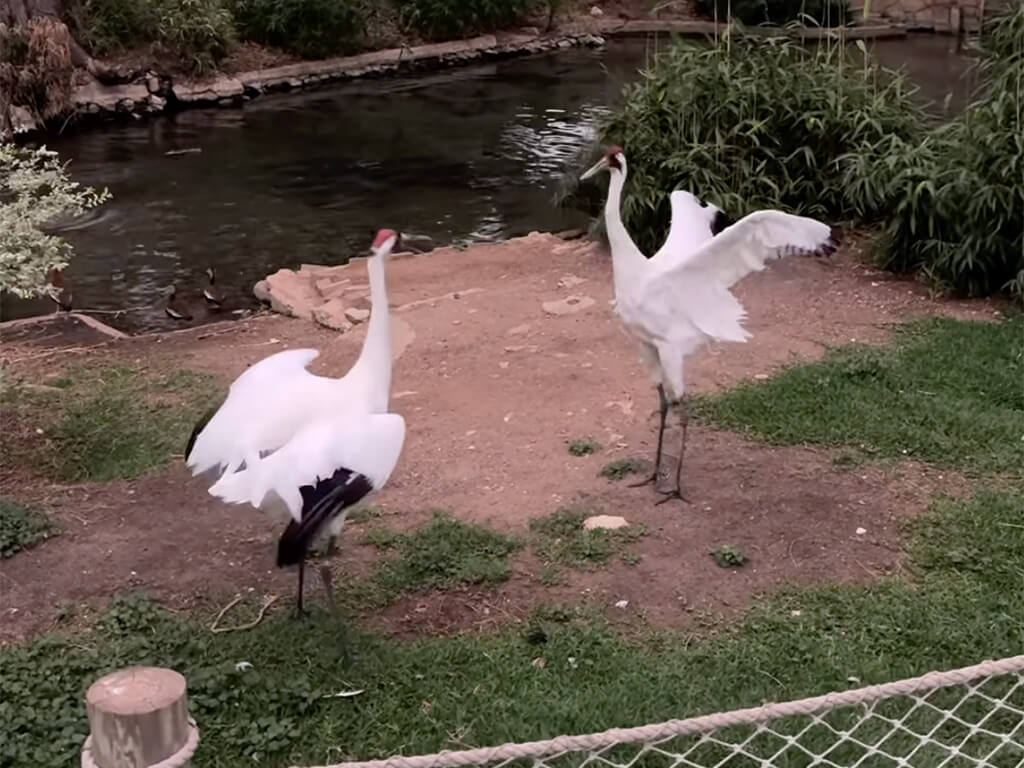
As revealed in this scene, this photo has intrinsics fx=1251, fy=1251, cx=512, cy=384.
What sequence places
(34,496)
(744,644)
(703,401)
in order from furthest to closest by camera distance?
(703,401)
(34,496)
(744,644)

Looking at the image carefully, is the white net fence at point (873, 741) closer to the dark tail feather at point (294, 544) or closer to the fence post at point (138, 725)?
the dark tail feather at point (294, 544)

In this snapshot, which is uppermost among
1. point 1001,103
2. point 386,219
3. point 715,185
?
point 1001,103

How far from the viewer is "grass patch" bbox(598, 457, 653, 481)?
15.5 feet

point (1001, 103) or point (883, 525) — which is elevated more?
point (1001, 103)

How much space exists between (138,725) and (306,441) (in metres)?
1.54

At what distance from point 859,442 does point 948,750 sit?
76.4 inches

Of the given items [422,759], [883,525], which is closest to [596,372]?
[883,525]

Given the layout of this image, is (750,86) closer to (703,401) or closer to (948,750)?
(703,401)

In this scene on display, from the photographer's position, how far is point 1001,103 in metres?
6.62

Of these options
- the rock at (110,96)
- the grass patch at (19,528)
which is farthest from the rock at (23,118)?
the grass patch at (19,528)

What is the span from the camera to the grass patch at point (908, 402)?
4766 mm

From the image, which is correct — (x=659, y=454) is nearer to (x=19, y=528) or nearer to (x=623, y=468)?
(x=623, y=468)

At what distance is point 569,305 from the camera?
22.2 ft

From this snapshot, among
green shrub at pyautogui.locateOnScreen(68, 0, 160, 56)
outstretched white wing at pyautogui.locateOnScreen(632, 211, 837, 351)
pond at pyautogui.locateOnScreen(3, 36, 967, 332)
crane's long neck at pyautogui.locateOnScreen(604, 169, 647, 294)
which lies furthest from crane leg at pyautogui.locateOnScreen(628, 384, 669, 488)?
green shrub at pyautogui.locateOnScreen(68, 0, 160, 56)
